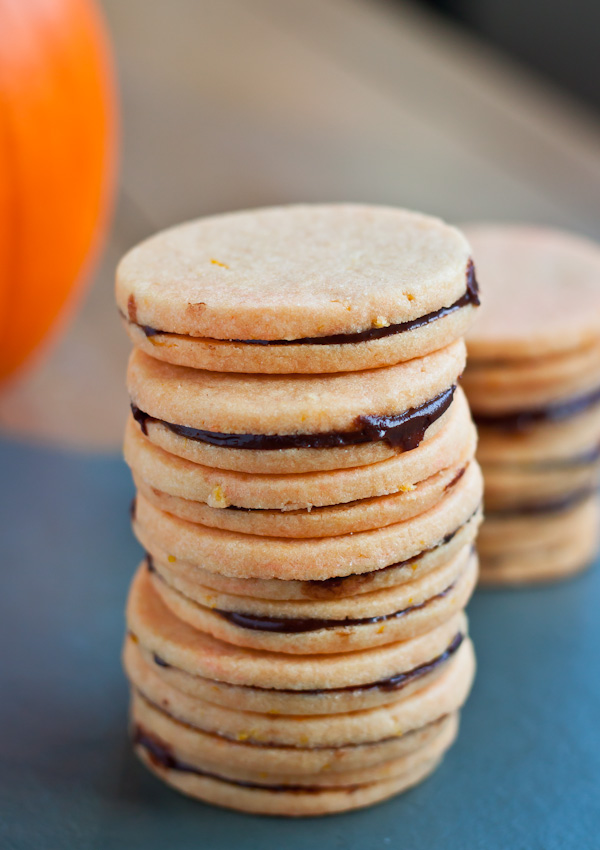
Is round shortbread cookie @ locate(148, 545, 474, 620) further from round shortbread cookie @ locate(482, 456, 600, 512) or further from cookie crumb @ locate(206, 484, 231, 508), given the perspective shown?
round shortbread cookie @ locate(482, 456, 600, 512)

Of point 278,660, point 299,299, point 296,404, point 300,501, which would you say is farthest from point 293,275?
point 278,660

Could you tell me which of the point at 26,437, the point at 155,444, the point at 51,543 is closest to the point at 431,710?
the point at 155,444

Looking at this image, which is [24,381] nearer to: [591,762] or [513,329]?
[513,329]

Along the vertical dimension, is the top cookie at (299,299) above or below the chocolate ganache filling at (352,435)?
above

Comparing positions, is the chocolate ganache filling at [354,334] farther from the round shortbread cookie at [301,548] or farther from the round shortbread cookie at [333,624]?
the round shortbread cookie at [333,624]

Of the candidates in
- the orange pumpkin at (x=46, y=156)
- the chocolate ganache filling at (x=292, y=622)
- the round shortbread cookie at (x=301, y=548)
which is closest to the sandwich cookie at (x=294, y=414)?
the round shortbread cookie at (x=301, y=548)

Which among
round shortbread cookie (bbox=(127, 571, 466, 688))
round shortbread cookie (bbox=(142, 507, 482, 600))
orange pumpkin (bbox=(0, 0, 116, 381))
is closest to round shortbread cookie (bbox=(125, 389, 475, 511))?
round shortbread cookie (bbox=(142, 507, 482, 600))
